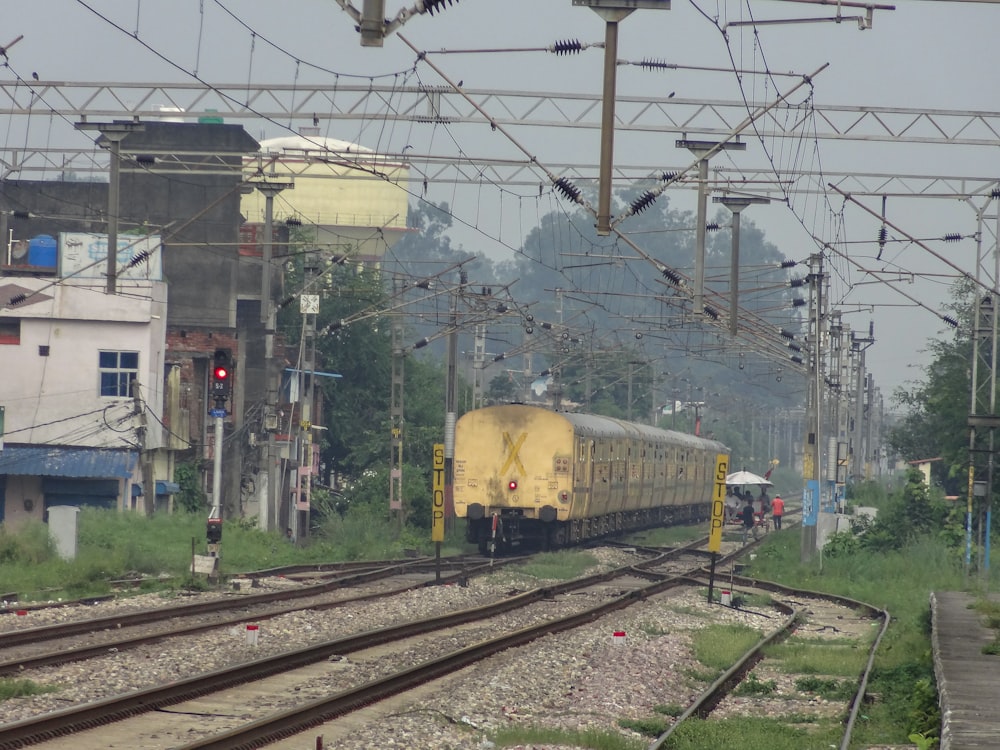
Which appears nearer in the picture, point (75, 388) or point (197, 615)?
point (197, 615)

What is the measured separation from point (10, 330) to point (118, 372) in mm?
3181

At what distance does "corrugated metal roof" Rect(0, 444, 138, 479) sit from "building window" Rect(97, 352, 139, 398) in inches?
66.6

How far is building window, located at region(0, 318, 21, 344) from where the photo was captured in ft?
129

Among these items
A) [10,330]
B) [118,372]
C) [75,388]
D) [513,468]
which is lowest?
[513,468]

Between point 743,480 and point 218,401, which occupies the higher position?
point 218,401

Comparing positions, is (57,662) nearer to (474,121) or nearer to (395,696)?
(395,696)

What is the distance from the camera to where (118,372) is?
39375mm

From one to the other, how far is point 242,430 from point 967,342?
24249 millimetres

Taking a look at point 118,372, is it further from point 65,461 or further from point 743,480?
point 743,480

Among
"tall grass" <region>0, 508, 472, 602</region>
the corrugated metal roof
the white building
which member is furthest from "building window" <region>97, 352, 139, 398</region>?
"tall grass" <region>0, 508, 472, 602</region>

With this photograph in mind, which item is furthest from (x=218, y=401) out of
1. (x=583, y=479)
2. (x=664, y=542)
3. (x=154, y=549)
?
(x=664, y=542)

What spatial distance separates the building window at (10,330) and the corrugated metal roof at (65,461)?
289 centimetres

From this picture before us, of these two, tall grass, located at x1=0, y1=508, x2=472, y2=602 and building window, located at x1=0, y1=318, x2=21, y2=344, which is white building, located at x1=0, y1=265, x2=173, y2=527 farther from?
tall grass, located at x1=0, y1=508, x2=472, y2=602

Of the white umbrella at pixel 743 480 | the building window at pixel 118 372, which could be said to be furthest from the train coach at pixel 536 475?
the white umbrella at pixel 743 480
